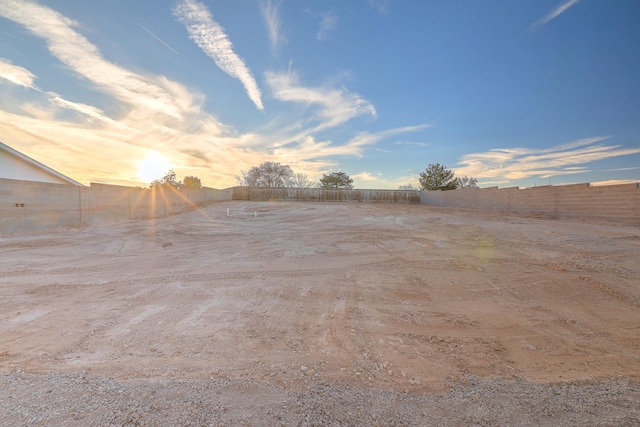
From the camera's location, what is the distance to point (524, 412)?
1913 mm

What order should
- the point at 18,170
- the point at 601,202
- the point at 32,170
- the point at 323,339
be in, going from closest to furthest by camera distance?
the point at 323,339 < the point at 601,202 < the point at 18,170 < the point at 32,170

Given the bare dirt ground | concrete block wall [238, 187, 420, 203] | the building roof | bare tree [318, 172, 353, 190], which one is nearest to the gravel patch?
the bare dirt ground

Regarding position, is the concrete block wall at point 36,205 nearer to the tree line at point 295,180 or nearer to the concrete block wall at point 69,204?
the concrete block wall at point 69,204

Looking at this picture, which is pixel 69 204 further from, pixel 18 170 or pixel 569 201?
pixel 569 201

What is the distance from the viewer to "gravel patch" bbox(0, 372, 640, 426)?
179cm

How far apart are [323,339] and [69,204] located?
14.4m

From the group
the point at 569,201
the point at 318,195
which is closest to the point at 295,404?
the point at 569,201

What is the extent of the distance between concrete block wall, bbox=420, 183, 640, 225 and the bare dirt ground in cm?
725

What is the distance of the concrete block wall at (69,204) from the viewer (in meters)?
9.97

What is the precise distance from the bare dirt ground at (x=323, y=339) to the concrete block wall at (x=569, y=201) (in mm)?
7252

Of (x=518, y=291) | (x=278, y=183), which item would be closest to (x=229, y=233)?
(x=518, y=291)

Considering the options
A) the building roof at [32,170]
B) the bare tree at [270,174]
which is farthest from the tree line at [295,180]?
the building roof at [32,170]

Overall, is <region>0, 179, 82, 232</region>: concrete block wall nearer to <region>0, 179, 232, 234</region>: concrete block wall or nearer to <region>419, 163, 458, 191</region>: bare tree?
<region>0, 179, 232, 234</region>: concrete block wall

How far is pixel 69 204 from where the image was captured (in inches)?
Answer: 469
